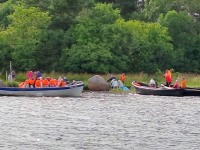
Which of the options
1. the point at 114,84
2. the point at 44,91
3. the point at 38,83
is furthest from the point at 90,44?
the point at 44,91

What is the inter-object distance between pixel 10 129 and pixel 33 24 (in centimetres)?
3922

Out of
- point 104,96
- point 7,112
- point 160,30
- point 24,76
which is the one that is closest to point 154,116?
point 7,112

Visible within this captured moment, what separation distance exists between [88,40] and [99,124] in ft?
122

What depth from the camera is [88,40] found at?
68750 millimetres

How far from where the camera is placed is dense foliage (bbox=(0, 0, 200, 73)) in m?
67.3

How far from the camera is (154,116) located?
36.0 meters

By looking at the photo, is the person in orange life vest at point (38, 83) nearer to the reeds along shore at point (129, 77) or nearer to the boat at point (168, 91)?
the boat at point (168, 91)

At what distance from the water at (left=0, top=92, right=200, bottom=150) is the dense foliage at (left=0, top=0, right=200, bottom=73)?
66.7 feet

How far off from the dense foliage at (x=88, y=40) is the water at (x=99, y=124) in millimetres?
20332

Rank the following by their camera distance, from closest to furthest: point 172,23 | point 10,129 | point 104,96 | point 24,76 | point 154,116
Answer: point 10,129, point 154,116, point 104,96, point 24,76, point 172,23

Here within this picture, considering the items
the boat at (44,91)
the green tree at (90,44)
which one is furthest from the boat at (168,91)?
the green tree at (90,44)

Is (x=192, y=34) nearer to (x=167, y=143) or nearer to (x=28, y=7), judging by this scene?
(x=28, y=7)

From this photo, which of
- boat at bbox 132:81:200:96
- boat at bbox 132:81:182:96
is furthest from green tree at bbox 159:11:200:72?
boat at bbox 132:81:200:96

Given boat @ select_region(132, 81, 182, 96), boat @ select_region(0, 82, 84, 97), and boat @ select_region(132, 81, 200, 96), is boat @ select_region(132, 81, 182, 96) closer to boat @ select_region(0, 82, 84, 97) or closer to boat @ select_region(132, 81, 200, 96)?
boat @ select_region(132, 81, 200, 96)
